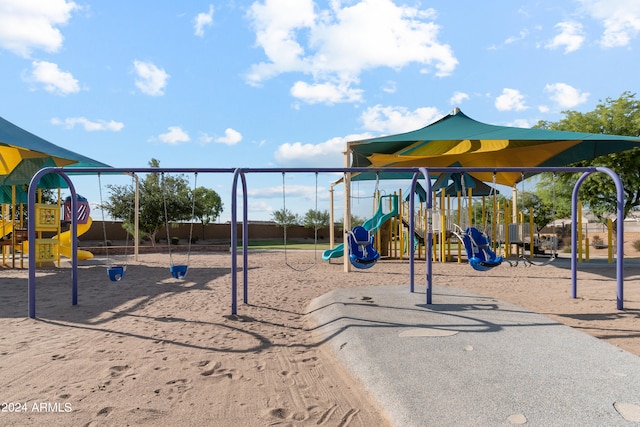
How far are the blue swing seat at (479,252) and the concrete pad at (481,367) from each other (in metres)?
1.55

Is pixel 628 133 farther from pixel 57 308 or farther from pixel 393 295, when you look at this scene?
pixel 57 308

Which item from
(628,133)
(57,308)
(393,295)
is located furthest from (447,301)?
(628,133)

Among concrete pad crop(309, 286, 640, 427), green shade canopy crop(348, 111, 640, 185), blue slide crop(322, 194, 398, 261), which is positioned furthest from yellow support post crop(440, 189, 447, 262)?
concrete pad crop(309, 286, 640, 427)

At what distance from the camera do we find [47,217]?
13797mm

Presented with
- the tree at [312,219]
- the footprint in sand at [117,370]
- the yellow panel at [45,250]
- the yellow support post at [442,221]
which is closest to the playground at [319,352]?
the footprint in sand at [117,370]

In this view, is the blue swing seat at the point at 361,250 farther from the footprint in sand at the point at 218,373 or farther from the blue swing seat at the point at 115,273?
the footprint in sand at the point at 218,373

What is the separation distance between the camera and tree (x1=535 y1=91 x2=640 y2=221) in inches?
738

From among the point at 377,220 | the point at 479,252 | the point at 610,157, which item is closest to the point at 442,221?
the point at 377,220

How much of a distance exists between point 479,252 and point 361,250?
7.40ft

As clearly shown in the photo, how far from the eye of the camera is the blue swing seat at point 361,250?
8.12m

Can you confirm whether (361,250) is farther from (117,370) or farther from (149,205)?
(149,205)

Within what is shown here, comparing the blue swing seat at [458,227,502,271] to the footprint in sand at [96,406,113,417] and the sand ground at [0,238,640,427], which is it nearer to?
the sand ground at [0,238,640,427]

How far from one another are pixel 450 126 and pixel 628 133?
12.0m

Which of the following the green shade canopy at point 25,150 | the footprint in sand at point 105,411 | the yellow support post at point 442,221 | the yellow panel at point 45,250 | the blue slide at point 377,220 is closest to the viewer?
the footprint in sand at point 105,411
